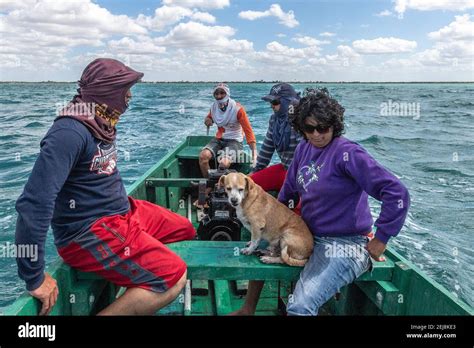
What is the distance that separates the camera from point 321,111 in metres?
3.03

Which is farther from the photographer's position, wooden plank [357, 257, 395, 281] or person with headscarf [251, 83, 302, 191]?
person with headscarf [251, 83, 302, 191]

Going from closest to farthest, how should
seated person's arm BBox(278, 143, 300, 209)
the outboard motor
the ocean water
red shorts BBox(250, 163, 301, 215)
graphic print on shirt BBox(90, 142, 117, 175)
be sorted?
graphic print on shirt BBox(90, 142, 117, 175), seated person's arm BBox(278, 143, 300, 209), the outboard motor, red shorts BBox(250, 163, 301, 215), the ocean water

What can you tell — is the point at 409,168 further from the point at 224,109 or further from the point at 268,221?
the point at 268,221

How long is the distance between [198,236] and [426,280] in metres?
2.46

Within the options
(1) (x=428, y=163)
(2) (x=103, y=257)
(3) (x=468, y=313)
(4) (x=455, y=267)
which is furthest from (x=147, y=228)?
(1) (x=428, y=163)

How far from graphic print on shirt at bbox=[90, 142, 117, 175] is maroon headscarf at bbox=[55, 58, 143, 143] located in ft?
0.18

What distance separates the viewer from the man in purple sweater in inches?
111

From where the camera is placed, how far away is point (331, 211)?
3.15 m

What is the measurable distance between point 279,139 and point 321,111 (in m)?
2.28

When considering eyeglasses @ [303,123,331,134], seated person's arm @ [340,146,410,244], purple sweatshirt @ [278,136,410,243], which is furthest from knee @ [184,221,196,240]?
seated person's arm @ [340,146,410,244]

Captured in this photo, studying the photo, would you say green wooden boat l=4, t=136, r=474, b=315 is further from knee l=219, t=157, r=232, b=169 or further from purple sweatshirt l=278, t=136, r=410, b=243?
knee l=219, t=157, r=232, b=169

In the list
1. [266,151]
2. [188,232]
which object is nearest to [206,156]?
[266,151]
